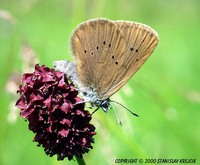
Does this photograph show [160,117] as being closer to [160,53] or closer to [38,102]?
[160,53]

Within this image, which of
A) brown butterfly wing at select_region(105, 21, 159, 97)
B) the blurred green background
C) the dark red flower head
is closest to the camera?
the dark red flower head

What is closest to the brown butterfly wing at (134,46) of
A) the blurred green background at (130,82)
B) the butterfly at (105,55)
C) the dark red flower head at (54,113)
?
the butterfly at (105,55)

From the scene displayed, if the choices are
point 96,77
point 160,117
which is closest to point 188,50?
point 160,117

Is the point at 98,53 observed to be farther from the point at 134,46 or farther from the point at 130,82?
the point at 130,82

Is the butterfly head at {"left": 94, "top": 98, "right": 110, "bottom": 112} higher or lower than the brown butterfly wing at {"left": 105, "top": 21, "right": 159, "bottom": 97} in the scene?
lower

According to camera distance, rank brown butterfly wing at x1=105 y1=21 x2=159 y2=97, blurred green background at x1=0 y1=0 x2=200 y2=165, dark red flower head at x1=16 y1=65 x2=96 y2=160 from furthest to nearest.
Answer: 1. blurred green background at x1=0 y1=0 x2=200 y2=165
2. brown butterfly wing at x1=105 y1=21 x2=159 y2=97
3. dark red flower head at x1=16 y1=65 x2=96 y2=160

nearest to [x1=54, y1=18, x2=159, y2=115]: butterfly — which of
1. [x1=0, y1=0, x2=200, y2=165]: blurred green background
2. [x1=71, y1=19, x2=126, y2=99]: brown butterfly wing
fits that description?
[x1=71, y1=19, x2=126, y2=99]: brown butterfly wing

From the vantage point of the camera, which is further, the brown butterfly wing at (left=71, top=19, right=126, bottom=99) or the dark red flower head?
the brown butterfly wing at (left=71, top=19, right=126, bottom=99)

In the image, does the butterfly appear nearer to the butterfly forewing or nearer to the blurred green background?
the butterfly forewing
